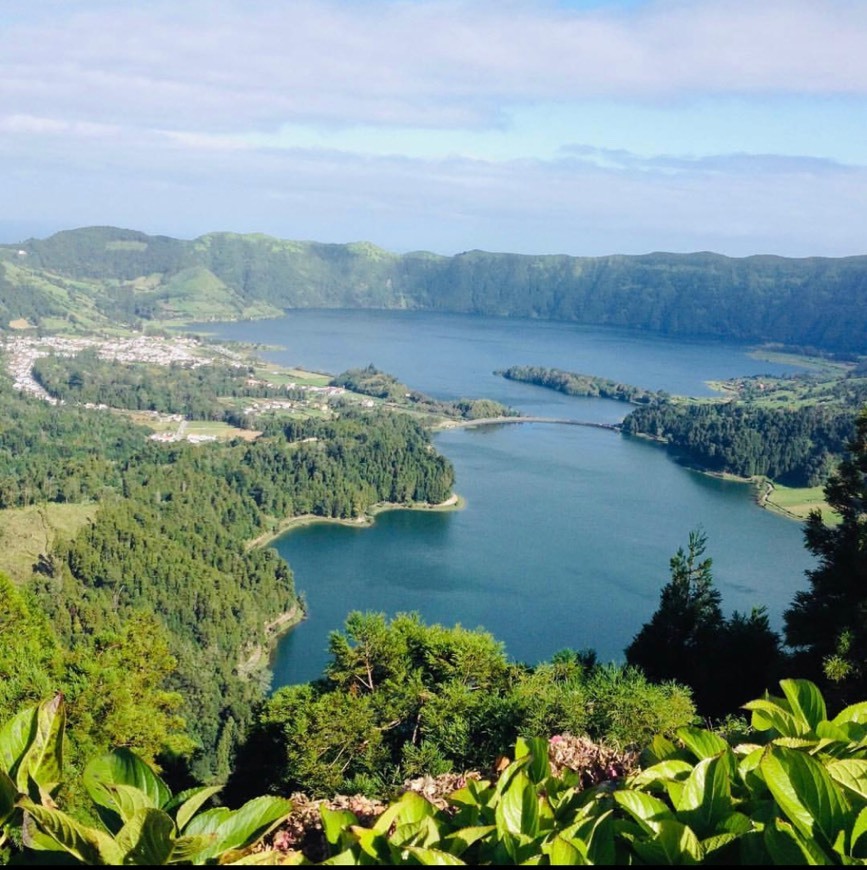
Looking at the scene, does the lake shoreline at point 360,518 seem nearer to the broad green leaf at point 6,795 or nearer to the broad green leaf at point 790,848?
the broad green leaf at point 6,795

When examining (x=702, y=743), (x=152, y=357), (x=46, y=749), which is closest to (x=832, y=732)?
(x=702, y=743)

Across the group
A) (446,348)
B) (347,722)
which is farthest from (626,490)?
(446,348)

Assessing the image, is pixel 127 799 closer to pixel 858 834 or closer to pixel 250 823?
pixel 250 823

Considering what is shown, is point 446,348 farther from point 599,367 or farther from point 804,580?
point 804,580

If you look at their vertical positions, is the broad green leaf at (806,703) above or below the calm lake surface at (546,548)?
above

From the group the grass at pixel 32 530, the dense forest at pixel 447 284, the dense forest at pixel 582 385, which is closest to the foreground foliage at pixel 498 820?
the grass at pixel 32 530

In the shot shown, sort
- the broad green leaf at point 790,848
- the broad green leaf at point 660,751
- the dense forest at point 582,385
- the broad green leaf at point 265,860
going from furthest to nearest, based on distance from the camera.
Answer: the dense forest at point 582,385, the broad green leaf at point 660,751, the broad green leaf at point 265,860, the broad green leaf at point 790,848
